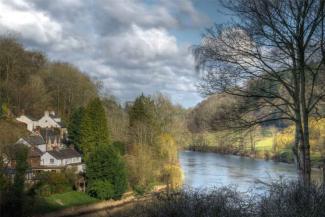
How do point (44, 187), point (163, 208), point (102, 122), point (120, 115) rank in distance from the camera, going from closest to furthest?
1. point (163, 208)
2. point (44, 187)
3. point (102, 122)
4. point (120, 115)

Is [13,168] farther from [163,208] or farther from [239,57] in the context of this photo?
[163,208]

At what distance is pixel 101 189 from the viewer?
3859 cm

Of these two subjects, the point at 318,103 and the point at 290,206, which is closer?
the point at 290,206

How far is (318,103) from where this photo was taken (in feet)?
34.9

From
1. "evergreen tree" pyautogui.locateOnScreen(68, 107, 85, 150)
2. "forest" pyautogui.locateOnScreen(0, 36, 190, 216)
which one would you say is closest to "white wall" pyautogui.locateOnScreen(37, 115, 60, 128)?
"forest" pyautogui.locateOnScreen(0, 36, 190, 216)

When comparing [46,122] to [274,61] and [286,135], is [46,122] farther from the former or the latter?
[274,61]

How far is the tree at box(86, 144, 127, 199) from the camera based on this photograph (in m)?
38.8

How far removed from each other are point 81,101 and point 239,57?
60403mm

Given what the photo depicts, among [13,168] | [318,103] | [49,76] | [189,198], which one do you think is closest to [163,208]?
[189,198]

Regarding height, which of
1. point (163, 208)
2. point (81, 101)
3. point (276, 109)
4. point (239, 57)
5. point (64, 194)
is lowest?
point (64, 194)

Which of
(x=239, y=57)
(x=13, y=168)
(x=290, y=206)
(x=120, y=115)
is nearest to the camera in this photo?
(x=290, y=206)

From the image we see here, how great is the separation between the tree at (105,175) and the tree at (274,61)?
2935 cm

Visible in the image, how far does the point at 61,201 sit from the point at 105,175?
510 cm

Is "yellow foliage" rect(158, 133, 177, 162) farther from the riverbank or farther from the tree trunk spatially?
the tree trunk
